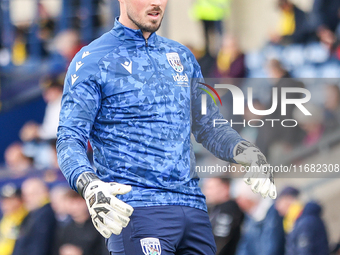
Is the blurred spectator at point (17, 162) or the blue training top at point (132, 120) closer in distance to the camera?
the blue training top at point (132, 120)

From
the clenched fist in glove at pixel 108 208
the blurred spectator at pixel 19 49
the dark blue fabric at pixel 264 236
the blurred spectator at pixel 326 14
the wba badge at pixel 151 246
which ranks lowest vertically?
the dark blue fabric at pixel 264 236

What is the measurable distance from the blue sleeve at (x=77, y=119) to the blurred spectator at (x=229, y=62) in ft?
16.3

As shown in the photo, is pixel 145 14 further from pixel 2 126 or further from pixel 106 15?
pixel 2 126

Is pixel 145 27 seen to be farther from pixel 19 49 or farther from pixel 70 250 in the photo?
pixel 19 49

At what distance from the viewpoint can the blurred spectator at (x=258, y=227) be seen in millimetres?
4955

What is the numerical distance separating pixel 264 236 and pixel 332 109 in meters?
1.62

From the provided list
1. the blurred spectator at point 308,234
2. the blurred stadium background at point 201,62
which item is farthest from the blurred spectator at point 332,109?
the blurred spectator at point 308,234

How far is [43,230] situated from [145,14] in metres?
4.14

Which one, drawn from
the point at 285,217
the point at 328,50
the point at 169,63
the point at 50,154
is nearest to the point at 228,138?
the point at 169,63

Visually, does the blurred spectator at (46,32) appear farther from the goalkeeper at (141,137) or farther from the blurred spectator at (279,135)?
the goalkeeper at (141,137)

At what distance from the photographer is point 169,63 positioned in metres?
2.62

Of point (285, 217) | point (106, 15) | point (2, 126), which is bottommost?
point (2, 126)

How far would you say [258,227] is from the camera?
16.8ft

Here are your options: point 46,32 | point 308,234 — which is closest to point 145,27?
point 308,234
